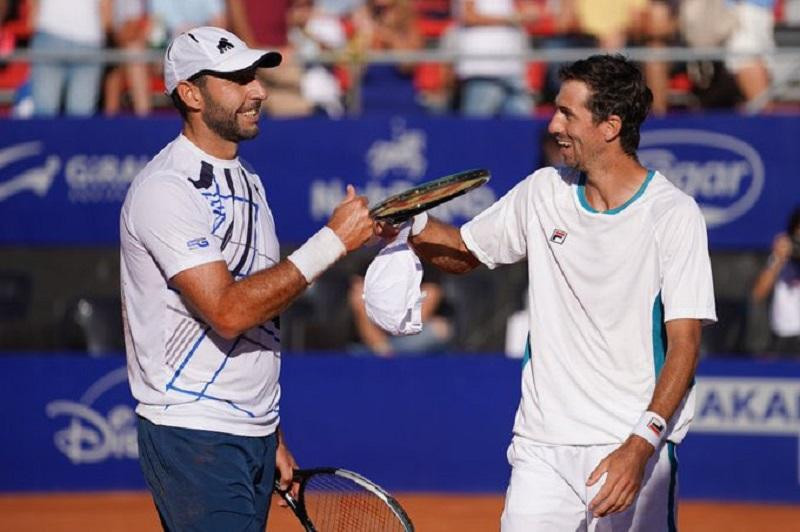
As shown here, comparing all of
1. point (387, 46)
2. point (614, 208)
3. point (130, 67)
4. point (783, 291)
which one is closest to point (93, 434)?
point (130, 67)

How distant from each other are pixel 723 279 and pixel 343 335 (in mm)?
3014

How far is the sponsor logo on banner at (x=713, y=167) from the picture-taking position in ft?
36.1

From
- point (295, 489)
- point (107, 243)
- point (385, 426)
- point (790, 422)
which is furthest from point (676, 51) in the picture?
point (295, 489)

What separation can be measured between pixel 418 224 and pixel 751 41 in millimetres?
6498

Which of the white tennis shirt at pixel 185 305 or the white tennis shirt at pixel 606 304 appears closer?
the white tennis shirt at pixel 185 305

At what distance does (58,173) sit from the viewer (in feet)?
37.7

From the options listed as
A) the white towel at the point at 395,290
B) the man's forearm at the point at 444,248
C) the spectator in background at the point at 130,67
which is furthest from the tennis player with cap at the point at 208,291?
the spectator in background at the point at 130,67

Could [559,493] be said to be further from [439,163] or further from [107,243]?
[107,243]

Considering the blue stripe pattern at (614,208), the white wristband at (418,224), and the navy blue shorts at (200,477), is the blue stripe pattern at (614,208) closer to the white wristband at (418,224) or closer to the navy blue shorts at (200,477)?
the white wristband at (418,224)

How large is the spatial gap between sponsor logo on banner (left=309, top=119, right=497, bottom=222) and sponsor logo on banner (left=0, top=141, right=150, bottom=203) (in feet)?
4.89

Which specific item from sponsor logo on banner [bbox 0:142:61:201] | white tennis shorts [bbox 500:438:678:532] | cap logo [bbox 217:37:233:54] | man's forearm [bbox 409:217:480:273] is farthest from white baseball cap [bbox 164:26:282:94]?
sponsor logo on banner [bbox 0:142:61:201]

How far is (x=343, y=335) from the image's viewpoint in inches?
456

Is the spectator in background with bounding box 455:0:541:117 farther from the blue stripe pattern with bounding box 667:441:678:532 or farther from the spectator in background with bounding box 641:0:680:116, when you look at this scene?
the blue stripe pattern with bounding box 667:441:678:532

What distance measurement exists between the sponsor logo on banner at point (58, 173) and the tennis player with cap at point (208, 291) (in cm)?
660
